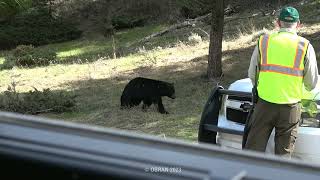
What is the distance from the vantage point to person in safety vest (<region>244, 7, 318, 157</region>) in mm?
5395

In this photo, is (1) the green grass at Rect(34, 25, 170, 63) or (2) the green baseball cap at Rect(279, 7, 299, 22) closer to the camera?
(2) the green baseball cap at Rect(279, 7, 299, 22)

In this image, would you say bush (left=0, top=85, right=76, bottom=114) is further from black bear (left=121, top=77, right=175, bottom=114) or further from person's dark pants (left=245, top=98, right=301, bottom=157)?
person's dark pants (left=245, top=98, right=301, bottom=157)

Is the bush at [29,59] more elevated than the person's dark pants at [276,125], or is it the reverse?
the bush at [29,59]

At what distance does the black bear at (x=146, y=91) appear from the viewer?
12172 millimetres

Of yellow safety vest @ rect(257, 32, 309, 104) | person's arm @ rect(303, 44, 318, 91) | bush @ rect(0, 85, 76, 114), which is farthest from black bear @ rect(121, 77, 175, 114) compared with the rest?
person's arm @ rect(303, 44, 318, 91)

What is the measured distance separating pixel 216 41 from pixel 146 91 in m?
3.67

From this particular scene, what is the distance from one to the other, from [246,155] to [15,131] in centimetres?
78

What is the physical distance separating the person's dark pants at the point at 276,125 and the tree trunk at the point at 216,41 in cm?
951

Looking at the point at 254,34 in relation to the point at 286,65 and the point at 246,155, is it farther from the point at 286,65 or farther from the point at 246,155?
the point at 246,155

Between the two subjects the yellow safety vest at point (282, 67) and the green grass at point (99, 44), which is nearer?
the yellow safety vest at point (282, 67)

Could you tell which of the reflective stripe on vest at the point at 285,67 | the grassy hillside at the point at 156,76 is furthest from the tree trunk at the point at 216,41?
the reflective stripe on vest at the point at 285,67

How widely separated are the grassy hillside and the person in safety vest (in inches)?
128

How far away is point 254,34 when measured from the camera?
810 inches

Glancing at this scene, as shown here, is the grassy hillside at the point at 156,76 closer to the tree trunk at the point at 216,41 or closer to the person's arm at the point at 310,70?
the tree trunk at the point at 216,41
